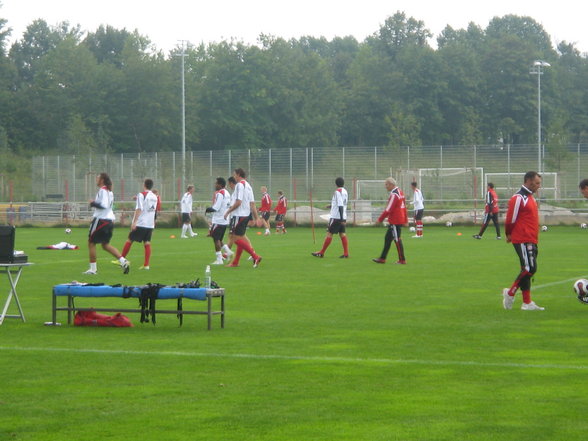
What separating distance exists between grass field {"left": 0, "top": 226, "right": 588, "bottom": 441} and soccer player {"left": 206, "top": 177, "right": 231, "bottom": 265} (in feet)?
16.6

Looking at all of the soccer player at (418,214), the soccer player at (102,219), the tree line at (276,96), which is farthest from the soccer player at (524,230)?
the tree line at (276,96)

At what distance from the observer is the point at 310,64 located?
11069cm

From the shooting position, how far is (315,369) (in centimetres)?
991

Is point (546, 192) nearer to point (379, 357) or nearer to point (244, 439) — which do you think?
point (379, 357)

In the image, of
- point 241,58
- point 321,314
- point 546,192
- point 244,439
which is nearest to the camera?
point 244,439

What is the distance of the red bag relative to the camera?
13.2m

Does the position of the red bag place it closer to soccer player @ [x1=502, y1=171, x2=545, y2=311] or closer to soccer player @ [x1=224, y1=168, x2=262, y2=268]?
soccer player @ [x1=502, y1=171, x2=545, y2=311]

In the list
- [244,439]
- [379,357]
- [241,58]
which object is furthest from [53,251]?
[241,58]

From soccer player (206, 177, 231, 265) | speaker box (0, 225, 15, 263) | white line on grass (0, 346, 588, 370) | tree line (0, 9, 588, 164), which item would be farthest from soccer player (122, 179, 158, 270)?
tree line (0, 9, 588, 164)

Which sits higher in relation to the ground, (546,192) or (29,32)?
(29,32)

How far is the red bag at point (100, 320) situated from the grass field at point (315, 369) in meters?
0.22

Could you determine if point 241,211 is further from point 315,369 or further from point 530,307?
point 315,369

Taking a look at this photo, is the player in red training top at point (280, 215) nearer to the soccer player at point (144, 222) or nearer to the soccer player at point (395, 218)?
the soccer player at point (395, 218)

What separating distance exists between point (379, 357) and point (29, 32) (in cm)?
12346
